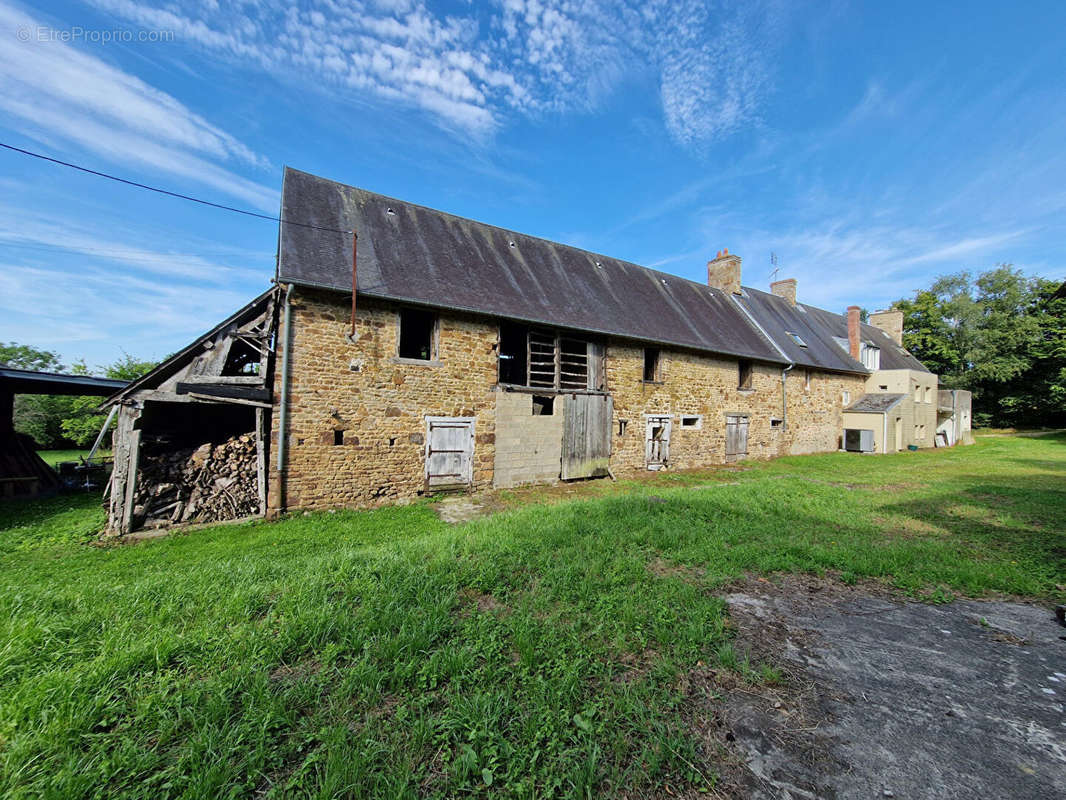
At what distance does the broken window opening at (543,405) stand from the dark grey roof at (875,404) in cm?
1814

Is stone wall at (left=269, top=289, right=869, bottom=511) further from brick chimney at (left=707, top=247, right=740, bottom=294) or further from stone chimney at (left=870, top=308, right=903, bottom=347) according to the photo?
stone chimney at (left=870, top=308, right=903, bottom=347)

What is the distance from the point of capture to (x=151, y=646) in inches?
115

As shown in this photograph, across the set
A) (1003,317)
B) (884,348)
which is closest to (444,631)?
(884,348)

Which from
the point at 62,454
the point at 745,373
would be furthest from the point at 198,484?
the point at 62,454

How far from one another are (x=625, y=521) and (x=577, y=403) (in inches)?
218

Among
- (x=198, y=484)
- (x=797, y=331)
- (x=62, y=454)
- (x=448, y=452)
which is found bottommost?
(x=62, y=454)

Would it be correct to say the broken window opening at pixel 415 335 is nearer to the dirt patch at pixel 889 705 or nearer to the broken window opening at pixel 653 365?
the broken window opening at pixel 653 365

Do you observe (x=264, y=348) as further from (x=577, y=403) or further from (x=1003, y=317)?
(x=1003, y=317)

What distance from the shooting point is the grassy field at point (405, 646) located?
2098mm

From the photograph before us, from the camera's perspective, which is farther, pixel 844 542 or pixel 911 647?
pixel 844 542

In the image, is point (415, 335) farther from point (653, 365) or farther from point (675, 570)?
point (675, 570)

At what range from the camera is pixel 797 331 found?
20.7m

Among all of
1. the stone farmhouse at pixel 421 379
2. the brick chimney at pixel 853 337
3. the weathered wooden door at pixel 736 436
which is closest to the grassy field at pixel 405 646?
the stone farmhouse at pixel 421 379

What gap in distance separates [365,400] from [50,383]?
7627 millimetres
